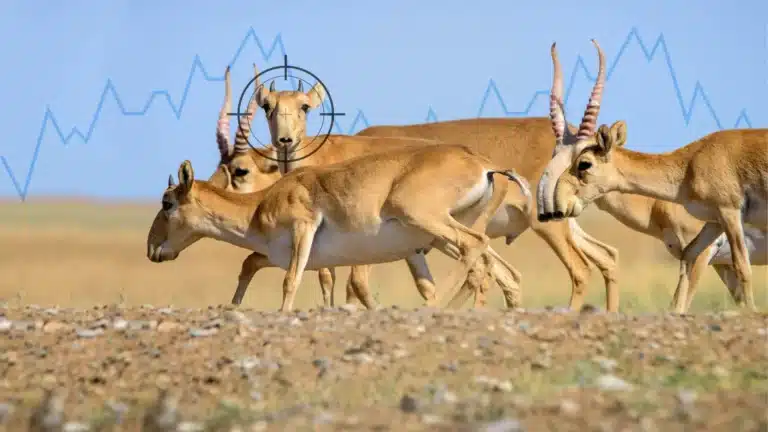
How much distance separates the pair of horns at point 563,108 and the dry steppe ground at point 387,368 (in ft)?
17.0

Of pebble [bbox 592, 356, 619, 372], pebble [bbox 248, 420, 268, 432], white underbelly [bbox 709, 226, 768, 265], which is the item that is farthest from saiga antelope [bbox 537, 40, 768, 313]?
pebble [bbox 248, 420, 268, 432]

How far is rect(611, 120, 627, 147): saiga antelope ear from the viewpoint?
14.8 meters

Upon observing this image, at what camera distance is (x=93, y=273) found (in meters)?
29.9

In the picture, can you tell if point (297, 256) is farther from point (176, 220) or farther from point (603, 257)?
point (603, 257)

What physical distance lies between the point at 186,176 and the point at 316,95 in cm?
331

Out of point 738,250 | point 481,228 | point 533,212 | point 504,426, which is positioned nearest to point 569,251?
point 533,212

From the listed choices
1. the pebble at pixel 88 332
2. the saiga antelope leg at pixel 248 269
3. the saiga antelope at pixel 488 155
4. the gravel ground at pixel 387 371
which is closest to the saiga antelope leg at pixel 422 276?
the saiga antelope at pixel 488 155

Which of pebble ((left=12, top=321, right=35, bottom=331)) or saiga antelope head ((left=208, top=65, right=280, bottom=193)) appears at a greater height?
saiga antelope head ((left=208, top=65, right=280, bottom=193))

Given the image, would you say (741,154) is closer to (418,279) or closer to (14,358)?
(418,279)

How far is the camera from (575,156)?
16.2m

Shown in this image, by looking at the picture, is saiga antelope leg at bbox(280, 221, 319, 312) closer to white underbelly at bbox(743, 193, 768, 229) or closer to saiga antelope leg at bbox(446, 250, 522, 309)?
saiga antelope leg at bbox(446, 250, 522, 309)

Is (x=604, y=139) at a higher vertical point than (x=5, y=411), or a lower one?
higher

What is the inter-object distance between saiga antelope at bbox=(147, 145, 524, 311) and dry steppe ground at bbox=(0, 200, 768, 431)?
153cm

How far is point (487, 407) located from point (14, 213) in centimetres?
5865
